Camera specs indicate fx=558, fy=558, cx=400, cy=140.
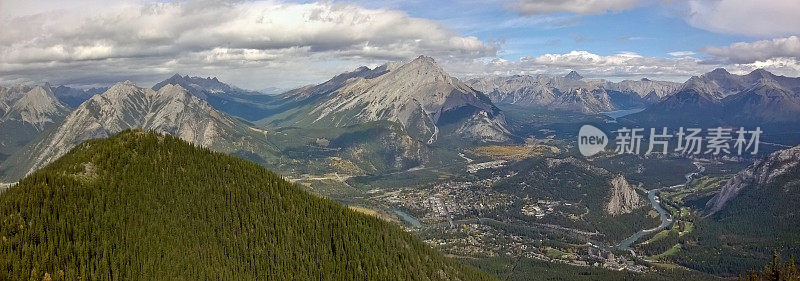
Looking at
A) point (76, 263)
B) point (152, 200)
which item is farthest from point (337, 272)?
point (76, 263)

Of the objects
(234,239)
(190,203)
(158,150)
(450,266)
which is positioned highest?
(158,150)

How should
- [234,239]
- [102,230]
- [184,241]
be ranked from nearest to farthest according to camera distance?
1. [102,230]
2. [184,241]
3. [234,239]

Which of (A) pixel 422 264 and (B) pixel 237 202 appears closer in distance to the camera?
(B) pixel 237 202

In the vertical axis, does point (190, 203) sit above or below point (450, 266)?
above

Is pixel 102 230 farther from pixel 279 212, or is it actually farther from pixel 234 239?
pixel 279 212

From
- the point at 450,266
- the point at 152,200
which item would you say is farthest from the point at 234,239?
the point at 450,266

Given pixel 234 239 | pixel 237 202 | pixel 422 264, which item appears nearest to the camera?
pixel 234 239
